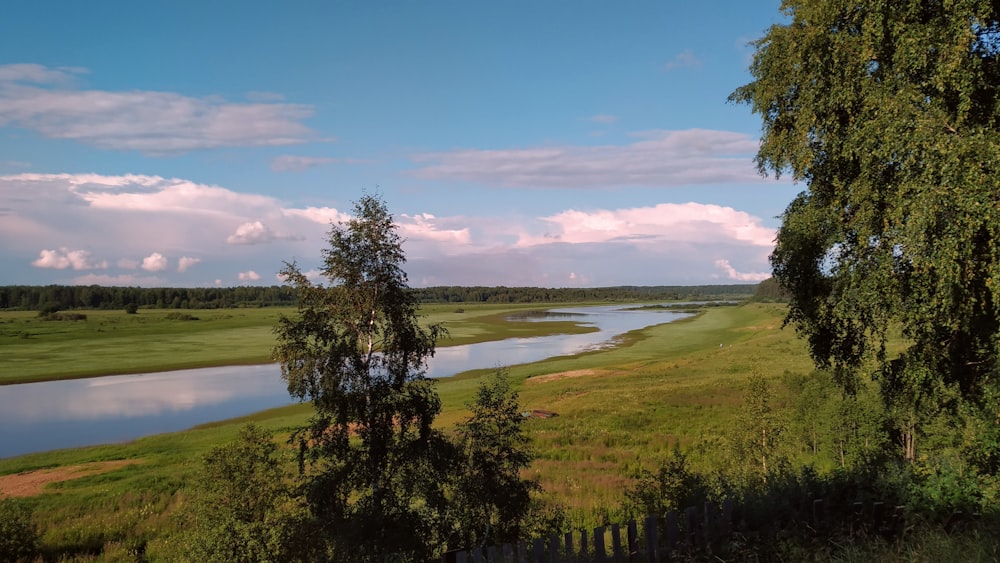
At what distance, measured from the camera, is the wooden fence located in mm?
8117

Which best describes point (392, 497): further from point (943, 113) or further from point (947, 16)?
point (947, 16)

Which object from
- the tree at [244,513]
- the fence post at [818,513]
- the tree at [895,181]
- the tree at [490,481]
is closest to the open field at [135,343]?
the tree at [244,513]

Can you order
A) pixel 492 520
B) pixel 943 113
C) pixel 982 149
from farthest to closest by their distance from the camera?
pixel 492 520 < pixel 943 113 < pixel 982 149

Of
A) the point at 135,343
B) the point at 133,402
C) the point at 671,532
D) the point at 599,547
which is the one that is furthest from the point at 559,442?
the point at 135,343

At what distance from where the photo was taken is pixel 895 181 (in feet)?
35.1

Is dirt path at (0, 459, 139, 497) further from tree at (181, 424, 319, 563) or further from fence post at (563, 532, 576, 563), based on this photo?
fence post at (563, 532, 576, 563)

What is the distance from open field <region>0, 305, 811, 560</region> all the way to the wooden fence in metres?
11.3

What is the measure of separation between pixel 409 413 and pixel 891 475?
29.6 feet

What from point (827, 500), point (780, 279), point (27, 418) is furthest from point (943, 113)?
point (27, 418)

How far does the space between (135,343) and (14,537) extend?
8975 centimetres

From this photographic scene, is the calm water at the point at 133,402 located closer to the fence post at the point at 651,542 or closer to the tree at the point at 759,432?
the tree at the point at 759,432

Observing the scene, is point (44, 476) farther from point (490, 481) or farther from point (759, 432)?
point (759, 432)

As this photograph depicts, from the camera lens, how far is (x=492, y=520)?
13227 mm

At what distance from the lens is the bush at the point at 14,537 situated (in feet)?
58.5
